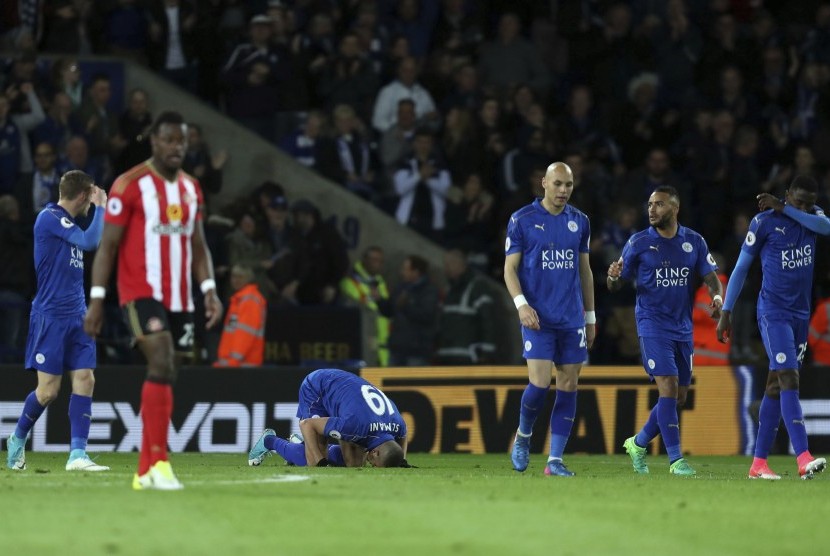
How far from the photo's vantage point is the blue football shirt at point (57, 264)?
12.8 meters

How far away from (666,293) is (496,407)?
177 inches

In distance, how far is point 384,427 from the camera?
530 inches

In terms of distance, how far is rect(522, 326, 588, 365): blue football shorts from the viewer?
506 inches

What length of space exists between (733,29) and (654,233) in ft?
35.5

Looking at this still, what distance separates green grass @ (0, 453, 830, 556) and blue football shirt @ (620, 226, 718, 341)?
5.96 ft

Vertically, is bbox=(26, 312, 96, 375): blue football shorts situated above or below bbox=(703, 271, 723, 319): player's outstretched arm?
below

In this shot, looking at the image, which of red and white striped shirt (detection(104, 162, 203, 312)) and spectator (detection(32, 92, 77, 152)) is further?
spectator (detection(32, 92, 77, 152))

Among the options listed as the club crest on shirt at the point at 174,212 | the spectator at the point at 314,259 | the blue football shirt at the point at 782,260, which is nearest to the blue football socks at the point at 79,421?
the club crest on shirt at the point at 174,212

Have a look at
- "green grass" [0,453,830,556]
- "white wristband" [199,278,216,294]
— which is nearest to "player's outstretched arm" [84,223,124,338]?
"white wristband" [199,278,216,294]

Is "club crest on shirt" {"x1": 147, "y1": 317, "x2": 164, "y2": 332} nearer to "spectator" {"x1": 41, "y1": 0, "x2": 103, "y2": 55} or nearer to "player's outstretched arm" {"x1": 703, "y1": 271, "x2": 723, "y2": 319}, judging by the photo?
"player's outstretched arm" {"x1": 703, "y1": 271, "x2": 723, "y2": 319}

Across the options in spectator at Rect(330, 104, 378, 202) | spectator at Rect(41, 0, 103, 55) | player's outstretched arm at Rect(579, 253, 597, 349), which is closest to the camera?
player's outstretched arm at Rect(579, 253, 597, 349)

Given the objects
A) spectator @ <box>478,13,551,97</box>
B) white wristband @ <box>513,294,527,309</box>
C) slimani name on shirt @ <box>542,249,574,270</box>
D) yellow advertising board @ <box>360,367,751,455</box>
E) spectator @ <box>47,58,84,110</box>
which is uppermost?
spectator @ <box>478,13,551,97</box>

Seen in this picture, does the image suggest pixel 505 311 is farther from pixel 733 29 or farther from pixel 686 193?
pixel 733 29

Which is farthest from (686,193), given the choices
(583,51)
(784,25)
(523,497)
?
(523,497)
